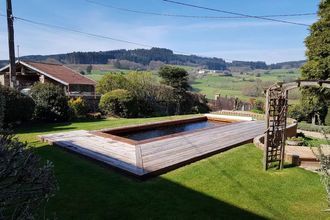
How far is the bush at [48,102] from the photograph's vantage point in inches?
490

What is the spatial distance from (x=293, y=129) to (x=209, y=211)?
374 inches

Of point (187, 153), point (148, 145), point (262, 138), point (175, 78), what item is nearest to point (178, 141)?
point (148, 145)

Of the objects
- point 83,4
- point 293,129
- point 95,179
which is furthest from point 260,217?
point 83,4

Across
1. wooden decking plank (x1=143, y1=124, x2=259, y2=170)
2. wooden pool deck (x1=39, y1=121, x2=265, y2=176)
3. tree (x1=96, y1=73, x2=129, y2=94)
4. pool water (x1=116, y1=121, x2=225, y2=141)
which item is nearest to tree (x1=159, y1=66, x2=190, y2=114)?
tree (x1=96, y1=73, x2=129, y2=94)

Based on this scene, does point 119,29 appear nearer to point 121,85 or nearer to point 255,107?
point 121,85

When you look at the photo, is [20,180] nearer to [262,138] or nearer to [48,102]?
[262,138]

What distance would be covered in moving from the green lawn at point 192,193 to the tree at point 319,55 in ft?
29.3

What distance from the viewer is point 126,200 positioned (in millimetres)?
4691

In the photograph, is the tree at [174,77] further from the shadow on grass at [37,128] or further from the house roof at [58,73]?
the shadow on grass at [37,128]

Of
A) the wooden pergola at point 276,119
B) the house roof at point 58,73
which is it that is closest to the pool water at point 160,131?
the wooden pergola at point 276,119

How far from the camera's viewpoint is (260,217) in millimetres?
4344

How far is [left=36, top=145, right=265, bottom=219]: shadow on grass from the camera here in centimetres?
425

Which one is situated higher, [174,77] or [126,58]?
[126,58]

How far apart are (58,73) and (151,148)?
70.0 ft
